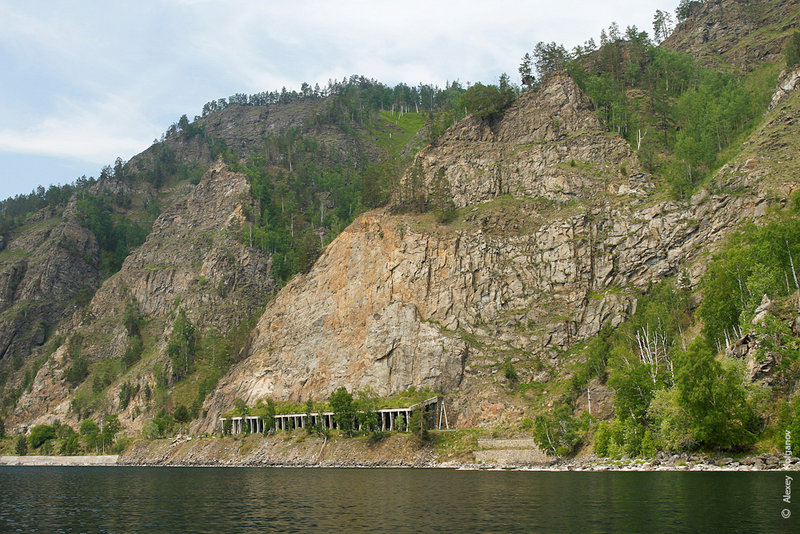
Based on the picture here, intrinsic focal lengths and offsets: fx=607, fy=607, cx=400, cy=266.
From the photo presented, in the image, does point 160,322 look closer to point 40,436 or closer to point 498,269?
point 40,436

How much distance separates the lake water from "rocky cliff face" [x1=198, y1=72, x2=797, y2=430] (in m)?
40.7

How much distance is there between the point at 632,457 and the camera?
74.9m

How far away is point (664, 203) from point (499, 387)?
45558mm

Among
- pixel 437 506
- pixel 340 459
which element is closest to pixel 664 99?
pixel 340 459

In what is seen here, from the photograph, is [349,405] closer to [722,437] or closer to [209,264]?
[722,437]

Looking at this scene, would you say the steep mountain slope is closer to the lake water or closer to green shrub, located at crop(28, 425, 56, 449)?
green shrub, located at crop(28, 425, 56, 449)

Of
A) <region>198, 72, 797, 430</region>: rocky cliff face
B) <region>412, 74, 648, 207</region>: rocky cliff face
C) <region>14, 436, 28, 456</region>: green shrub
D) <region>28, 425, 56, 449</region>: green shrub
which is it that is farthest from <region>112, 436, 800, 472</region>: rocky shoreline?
<region>412, 74, 648, 207</region>: rocky cliff face

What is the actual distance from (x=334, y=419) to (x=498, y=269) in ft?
139

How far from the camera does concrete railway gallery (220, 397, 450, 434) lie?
104m

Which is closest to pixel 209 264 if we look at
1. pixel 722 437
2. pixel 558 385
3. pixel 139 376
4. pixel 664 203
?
pixel 139 376

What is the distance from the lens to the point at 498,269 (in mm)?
119375

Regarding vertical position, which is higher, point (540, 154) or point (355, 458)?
point (540, 154)

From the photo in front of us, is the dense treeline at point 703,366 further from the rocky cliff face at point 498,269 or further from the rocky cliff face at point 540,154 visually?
the rocky cliff face at point 540,154

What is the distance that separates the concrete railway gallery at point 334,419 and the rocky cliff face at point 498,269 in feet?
13.4
